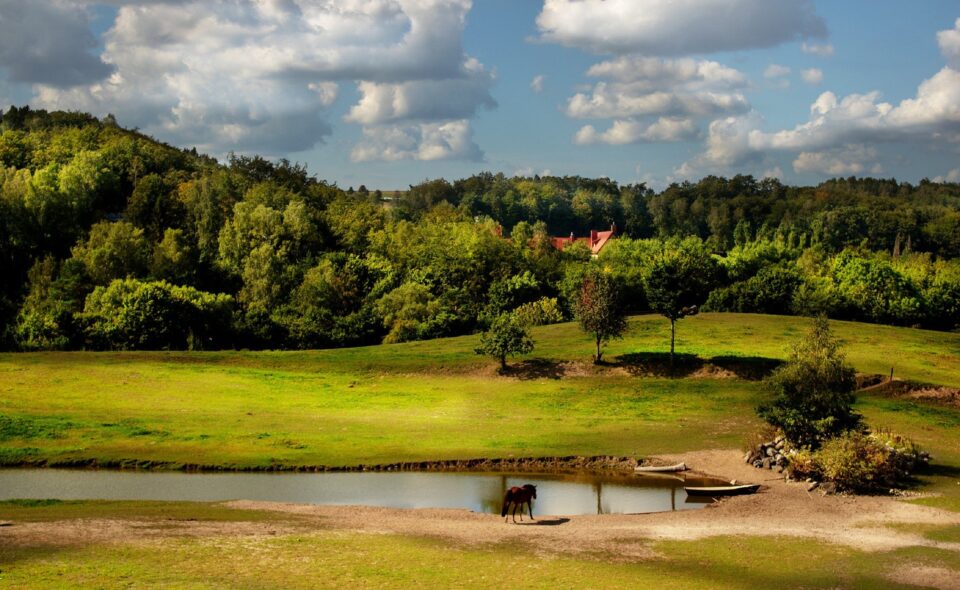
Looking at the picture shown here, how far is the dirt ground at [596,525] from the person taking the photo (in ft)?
97.7

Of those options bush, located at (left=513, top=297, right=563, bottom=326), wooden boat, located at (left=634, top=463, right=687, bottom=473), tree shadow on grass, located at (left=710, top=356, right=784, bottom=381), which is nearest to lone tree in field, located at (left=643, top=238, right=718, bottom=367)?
tree shadow on grass, located at (left=710, top=356, right=784, bottom=381)

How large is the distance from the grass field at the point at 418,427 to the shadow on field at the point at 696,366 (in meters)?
0.23

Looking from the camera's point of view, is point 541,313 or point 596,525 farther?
point 541,313

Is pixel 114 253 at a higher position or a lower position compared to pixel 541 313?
higher

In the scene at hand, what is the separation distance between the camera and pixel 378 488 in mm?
40688

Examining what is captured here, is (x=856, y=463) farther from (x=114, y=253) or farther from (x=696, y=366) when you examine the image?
(x=114, y=253)

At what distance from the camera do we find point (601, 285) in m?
70.2

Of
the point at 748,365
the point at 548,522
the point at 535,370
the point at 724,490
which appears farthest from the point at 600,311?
the point at 548,522

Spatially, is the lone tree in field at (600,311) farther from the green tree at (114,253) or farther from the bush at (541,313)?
the green tree at (114,253)

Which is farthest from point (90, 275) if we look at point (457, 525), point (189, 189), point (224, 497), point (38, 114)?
point (38, 114)

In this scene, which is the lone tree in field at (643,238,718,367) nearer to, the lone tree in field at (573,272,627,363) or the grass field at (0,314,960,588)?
the lone tree in field at (573,272,627,363)

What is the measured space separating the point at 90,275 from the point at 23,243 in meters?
21.4

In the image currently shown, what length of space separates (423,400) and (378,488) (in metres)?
22.0

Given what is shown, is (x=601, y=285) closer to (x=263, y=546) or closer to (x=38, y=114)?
(x=263, y=546)
